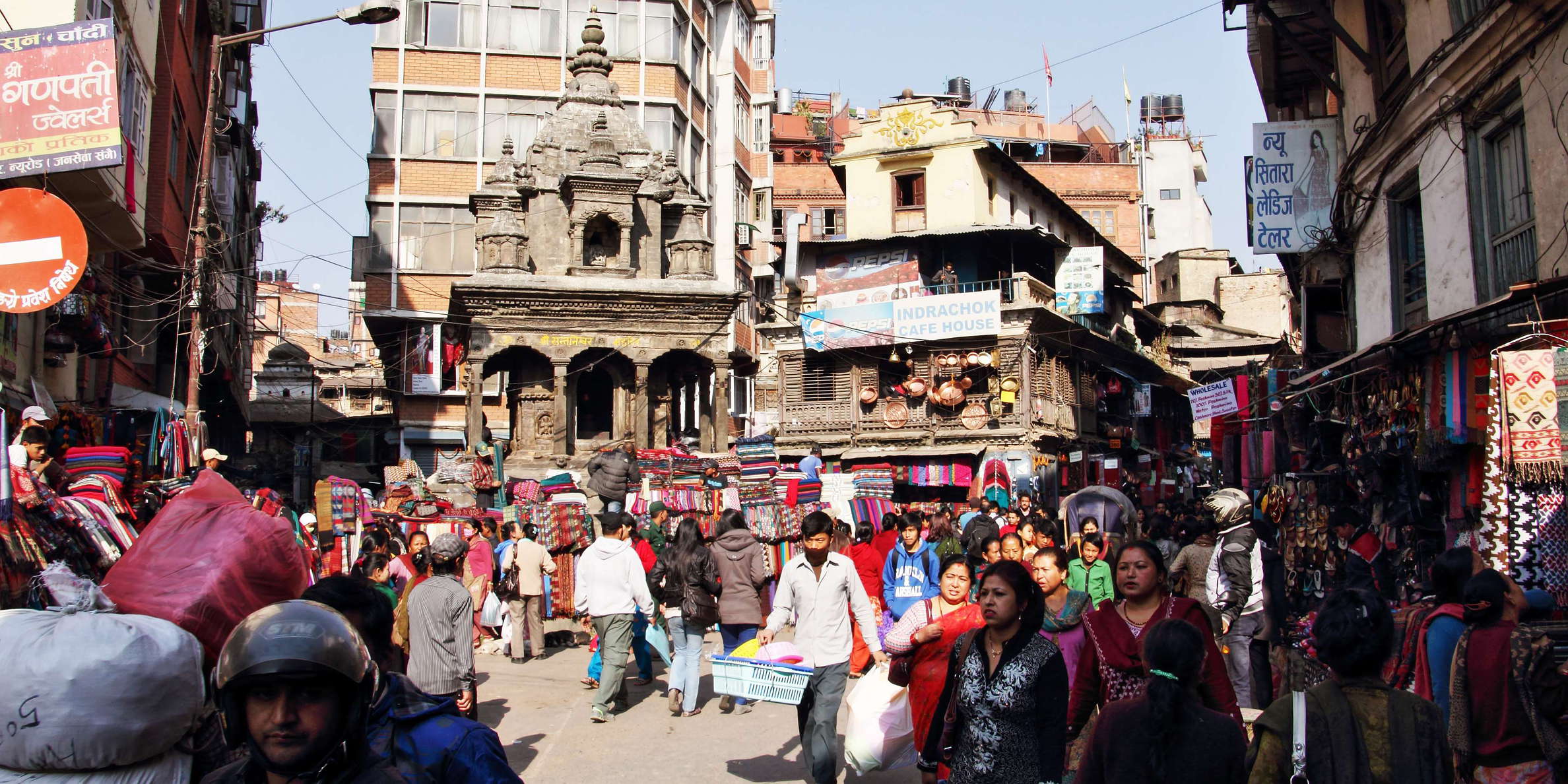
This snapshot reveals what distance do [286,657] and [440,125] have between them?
41.4 metres

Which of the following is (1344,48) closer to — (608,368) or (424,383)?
(608,368)

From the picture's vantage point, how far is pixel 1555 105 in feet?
28.0

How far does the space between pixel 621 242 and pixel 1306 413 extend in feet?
56.5

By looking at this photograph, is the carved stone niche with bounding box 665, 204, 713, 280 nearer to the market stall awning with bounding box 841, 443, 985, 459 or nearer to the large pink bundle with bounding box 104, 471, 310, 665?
the market stall awning with bounding box 841, 443, 985, 459

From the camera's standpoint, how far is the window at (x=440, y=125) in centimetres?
4109

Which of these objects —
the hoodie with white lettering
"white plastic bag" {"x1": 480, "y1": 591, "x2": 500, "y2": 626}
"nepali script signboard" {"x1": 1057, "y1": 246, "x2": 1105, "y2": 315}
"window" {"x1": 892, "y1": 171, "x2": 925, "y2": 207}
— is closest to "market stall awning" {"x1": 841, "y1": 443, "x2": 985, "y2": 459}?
"nepali script signboard" {"x1": 1057, "y1": 246, "x2": 1105, "y2": 315}

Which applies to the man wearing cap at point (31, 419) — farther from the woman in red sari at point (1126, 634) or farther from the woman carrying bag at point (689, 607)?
the woman in red sari at point (1126, 634)

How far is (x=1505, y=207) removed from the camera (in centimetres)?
988

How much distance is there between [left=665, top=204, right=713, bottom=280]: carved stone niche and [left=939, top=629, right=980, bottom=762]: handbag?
24.3m

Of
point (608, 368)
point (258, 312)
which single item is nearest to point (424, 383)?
point (608, 368)

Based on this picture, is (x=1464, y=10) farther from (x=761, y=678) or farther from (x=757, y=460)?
(x=757, y=460)

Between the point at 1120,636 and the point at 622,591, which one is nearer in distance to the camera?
the point at 1120,636

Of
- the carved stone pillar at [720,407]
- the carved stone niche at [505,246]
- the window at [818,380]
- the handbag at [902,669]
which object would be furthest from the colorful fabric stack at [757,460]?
the handbag at [902,669]

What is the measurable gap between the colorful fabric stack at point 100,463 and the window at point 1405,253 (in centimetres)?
1217
